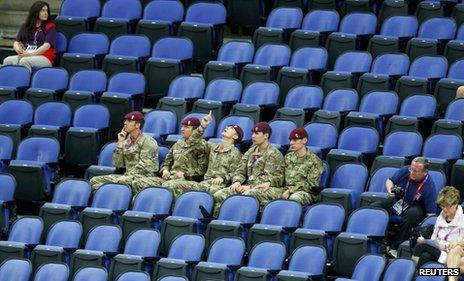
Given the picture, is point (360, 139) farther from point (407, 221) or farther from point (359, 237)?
point (359, 237)

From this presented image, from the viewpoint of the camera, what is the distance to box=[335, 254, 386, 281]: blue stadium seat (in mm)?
14961

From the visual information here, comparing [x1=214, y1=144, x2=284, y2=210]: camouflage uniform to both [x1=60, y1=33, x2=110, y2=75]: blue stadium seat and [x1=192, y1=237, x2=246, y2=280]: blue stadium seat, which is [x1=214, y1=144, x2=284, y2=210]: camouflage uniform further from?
[x1=60, y1=33, x2=110, y2=75]: blue stadium seat

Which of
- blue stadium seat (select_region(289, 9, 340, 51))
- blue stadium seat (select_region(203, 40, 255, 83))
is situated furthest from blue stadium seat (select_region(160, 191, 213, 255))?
blue stadium seat (select_region(289, 9, 340, 51))

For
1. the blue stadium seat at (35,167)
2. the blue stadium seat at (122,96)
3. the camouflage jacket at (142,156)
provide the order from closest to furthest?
the camouflage jacket at (142,156) → the blue stadium seat at (35,167) → the blue stadium seat at (122,96)

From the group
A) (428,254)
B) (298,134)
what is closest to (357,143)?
(298,134)

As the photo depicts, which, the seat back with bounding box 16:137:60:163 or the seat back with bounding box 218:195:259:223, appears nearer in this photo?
the seat back with bounding box 218:195:259:223

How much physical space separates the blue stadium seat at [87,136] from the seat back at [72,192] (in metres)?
0.94

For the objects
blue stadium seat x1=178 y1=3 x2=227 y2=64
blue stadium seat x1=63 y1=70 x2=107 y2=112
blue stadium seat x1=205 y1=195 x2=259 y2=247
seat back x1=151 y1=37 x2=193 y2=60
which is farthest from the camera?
blue stadium seat x1=178 y1=3 x2=227 y2=64

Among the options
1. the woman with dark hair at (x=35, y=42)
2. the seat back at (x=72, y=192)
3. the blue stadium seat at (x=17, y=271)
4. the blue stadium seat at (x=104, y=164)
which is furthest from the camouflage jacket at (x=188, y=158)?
the woman with dark hair at (x=35, y=42)

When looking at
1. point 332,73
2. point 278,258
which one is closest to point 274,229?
point 278,258

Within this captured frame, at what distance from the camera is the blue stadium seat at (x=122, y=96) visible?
18.8 metres

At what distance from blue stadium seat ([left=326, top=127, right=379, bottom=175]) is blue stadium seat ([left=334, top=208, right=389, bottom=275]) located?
1328 mm

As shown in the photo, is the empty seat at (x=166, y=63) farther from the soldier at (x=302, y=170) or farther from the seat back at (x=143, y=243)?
the seat back at (x=143, y=243)

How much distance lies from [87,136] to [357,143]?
3170mm
